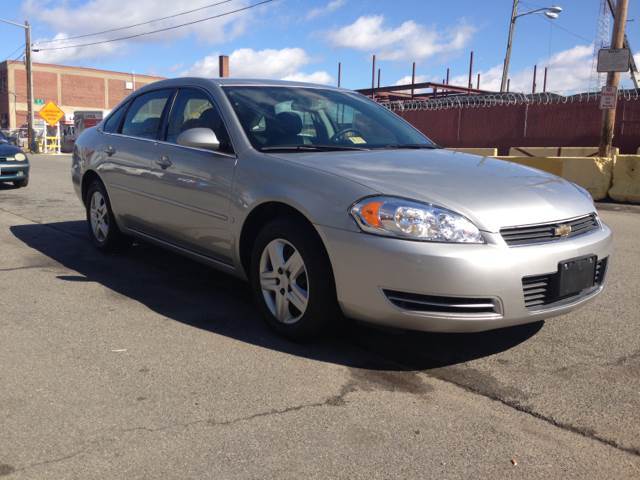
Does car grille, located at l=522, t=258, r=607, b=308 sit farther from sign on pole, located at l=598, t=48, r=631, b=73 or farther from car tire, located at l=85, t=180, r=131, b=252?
sign on pole, located at l=598, t=48, r=631, b=73

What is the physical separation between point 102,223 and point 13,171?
7.57 metres

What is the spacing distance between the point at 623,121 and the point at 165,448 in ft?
65.0

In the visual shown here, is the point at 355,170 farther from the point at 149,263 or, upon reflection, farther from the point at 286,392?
the point at 149,263

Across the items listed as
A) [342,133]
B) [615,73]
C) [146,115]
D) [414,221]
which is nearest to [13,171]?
[146,115]

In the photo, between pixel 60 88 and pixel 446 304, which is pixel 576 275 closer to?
pixel 446 304

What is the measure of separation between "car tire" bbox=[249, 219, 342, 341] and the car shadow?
0.47 ft

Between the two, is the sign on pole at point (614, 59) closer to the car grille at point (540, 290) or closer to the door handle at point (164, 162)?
the door handle at point (164, 162)

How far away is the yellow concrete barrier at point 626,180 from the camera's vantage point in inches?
463

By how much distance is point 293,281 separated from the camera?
366 cm

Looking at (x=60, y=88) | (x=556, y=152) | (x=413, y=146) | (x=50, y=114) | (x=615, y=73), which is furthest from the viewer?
(x=60, y=88)

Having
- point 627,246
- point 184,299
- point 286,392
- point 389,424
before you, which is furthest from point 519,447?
point 627,246

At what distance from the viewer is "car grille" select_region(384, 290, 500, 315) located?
3156 millimetres

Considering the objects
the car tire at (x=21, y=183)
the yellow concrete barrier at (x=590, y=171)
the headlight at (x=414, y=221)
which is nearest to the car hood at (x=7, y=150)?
the car tire at (x=21, y=183)

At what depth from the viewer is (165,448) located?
257cm
